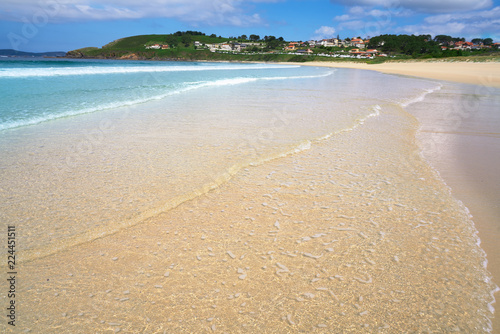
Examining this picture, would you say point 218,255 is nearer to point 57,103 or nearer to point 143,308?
point 143,308

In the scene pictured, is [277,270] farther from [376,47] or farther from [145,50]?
[145,50]

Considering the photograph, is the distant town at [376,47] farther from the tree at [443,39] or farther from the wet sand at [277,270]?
the wet sand at [277,270]

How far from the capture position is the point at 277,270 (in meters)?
2.66

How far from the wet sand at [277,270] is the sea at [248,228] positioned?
0.01 m

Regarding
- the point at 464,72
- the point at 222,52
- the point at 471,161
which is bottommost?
the point at 464,72

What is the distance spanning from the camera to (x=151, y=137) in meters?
6.65

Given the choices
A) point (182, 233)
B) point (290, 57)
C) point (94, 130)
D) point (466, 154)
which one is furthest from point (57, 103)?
point (290, 57)

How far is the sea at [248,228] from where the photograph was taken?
2.22 metres

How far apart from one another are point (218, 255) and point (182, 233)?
58cm

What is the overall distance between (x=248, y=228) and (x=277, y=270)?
29.1 inches

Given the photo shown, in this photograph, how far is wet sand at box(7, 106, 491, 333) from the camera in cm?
217

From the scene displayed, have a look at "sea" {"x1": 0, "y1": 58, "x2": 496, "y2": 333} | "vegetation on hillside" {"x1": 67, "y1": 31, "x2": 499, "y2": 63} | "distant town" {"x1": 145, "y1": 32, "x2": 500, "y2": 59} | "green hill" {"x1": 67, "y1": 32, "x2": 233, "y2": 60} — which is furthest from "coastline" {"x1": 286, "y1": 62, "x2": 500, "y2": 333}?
"green hill" {"x1": 67, "y1": 32, "x2": 233, "y2": 60}

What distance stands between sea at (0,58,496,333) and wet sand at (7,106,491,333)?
0.01 m

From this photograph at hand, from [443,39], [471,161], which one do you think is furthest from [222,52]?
[471,161]
